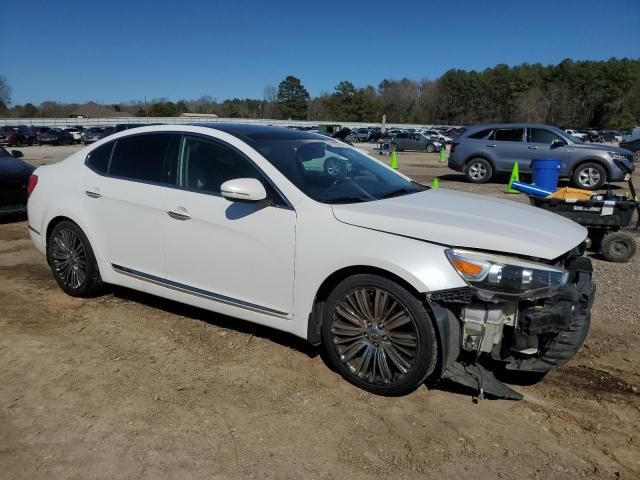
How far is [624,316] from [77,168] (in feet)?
16.9

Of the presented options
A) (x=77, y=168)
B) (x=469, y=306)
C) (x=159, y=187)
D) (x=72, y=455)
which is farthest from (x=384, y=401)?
(x=77, y=168)

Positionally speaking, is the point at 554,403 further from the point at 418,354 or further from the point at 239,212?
the point at 239,212

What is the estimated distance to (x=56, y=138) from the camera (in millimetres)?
41938

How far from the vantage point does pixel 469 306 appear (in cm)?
294

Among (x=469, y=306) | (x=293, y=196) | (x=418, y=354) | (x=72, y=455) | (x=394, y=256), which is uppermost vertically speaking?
(x=293, y=196)

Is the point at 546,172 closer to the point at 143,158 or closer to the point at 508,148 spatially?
the point at 508,148

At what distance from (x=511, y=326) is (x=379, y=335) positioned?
77 cm

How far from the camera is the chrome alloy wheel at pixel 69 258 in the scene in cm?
470

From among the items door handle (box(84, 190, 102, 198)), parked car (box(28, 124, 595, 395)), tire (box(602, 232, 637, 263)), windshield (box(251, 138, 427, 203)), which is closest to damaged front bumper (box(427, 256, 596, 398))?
parked car (box(28, 124, 595, 395))

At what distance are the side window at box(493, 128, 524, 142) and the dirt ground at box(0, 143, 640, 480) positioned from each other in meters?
11.8

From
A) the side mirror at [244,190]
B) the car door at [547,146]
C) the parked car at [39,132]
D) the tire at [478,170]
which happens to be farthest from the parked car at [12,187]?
the parked car at [39,132]

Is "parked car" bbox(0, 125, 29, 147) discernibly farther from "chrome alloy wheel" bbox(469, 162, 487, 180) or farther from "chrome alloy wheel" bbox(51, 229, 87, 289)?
"chrome alloy wheel" bbox(51, 229, 87, 289)

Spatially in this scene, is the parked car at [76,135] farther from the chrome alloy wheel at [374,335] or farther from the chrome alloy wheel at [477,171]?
the chrome alloy wheel at [374,335]

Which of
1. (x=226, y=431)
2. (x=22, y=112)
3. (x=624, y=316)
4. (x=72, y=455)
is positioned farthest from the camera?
(x=22, y=112)
